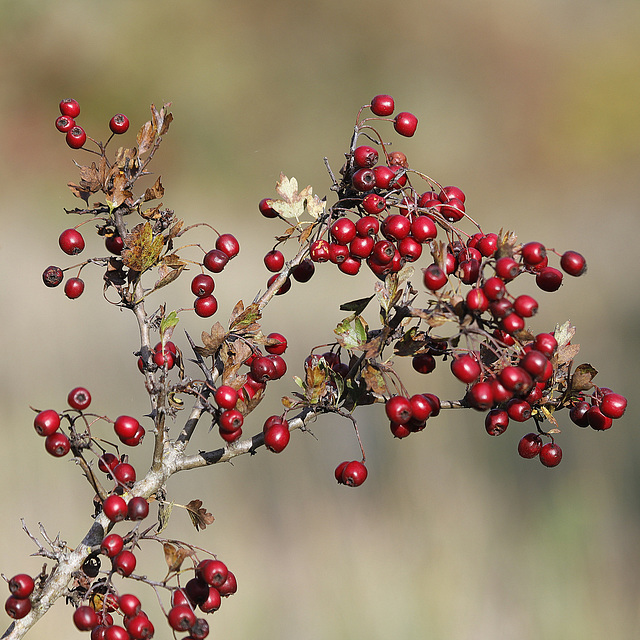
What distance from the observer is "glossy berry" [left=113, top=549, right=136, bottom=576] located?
67 cm

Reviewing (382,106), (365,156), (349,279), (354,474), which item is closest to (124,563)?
(354,474)

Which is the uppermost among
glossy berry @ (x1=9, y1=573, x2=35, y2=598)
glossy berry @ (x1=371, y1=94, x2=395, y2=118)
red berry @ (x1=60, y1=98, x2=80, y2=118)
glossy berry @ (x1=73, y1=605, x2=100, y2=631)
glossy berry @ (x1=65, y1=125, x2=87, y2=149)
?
glossy berry @ (x1=371, y1=94, x2=395, y2=118)

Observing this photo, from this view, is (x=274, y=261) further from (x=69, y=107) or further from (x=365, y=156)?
(x=69, y=107)

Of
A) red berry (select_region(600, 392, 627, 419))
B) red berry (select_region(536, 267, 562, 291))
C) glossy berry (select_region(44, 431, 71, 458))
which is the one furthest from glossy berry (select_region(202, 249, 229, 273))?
red berry (select_region(600, 392, 627, 419))

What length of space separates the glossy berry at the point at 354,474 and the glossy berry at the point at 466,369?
17 centimetres

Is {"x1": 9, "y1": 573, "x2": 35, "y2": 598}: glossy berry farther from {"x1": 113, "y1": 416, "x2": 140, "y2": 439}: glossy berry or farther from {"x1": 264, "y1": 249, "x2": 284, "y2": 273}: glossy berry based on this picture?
{"x1": 264, "y1": 249, "x2": 284, "y2": 273}: glossy berry

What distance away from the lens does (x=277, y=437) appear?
2.47ft

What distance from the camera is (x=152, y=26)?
605cm

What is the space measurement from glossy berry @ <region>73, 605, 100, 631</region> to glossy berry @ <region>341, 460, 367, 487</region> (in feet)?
0.94

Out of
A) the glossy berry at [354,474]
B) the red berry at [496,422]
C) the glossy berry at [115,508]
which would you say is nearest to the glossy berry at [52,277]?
the glossy berry at [115,508]

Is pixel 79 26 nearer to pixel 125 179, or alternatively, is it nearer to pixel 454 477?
pixel 454 477

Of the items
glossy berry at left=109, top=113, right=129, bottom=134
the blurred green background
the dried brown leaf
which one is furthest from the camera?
the blurred green background

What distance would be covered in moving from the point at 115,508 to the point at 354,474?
0.83 ft

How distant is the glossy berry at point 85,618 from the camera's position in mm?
695
